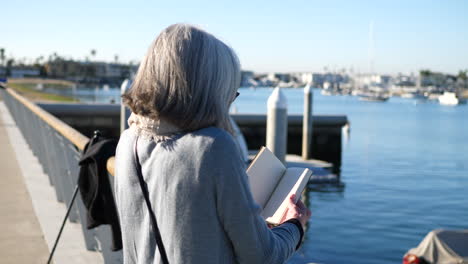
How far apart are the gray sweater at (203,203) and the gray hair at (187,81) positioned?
0.06m

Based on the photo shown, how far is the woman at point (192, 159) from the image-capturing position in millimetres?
1565

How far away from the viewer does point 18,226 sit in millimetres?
5883

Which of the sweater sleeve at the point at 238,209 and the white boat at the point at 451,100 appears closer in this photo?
the sweater sleeve at the point at 238,209

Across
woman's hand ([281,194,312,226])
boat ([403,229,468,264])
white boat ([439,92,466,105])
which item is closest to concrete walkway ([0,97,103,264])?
woman's hand ([281,194,312,226])

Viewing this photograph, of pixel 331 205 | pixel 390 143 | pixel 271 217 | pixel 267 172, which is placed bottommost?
pixel 390 143

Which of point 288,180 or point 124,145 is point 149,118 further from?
point 288,180

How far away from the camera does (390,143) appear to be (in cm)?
4112

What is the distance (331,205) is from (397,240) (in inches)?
128

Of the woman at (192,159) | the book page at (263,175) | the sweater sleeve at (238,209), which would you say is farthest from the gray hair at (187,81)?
the book page at (263,175)

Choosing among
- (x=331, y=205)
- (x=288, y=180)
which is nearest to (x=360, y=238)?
(x=331, y=205)

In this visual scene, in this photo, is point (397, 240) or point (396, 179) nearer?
point (397, 240)

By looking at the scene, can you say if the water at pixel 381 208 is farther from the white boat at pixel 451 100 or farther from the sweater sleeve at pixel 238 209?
the white boat at pixel 451 100

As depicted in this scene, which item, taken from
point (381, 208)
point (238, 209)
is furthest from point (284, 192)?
point (381, 208)

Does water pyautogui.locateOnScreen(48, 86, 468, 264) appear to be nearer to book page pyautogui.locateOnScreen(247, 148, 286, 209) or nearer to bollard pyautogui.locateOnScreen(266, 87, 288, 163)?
bollard pyautogui.locateOnScreen(266, 87, 288, 163)
